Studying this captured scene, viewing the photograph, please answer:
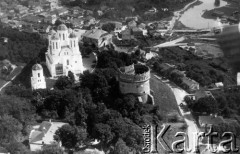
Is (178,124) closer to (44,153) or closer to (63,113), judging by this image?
(63,113)

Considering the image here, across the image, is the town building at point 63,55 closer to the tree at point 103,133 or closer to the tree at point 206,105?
the tree at point 103,133

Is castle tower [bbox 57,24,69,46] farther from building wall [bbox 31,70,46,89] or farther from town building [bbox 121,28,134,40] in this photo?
town building [bbox 121,28,134,40]

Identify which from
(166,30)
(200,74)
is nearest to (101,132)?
(200,74)

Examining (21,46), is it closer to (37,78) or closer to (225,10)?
(37,78)

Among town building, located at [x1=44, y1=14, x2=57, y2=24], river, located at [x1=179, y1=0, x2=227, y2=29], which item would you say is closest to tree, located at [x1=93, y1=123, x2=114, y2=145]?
river, located at [x1=179, y1=0, x2=227, y2=29]

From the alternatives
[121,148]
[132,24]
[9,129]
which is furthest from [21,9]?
[121,148]
